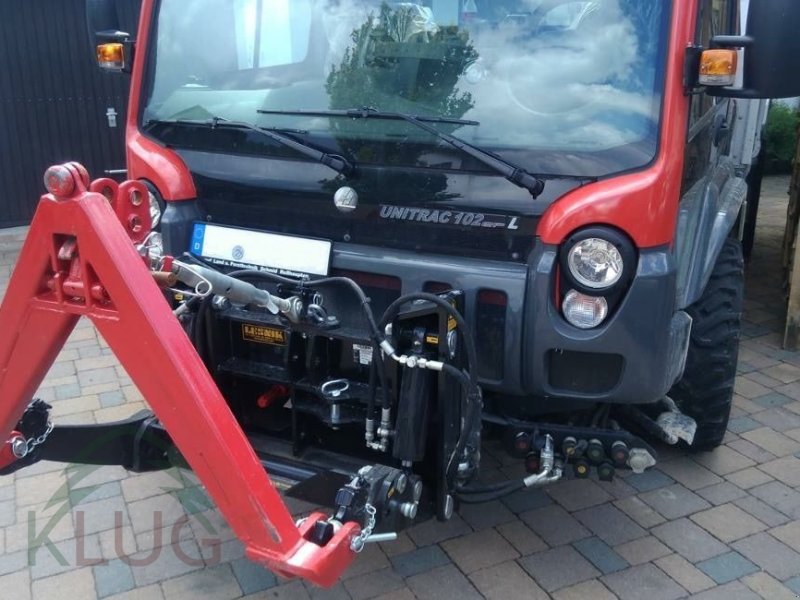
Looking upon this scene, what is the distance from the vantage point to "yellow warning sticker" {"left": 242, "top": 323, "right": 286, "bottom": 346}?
2.81 meters

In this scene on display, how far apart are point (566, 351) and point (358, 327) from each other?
72 centimetres

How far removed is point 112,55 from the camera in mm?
3486

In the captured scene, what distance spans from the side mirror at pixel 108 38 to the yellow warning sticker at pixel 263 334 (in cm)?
150

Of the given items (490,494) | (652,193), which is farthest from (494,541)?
(652,193)

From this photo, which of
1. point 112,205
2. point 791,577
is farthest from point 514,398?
point 112,205

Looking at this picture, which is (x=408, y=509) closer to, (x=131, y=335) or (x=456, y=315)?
(x=456, y=315)

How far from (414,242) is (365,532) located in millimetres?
1047

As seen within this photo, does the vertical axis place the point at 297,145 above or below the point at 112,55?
below

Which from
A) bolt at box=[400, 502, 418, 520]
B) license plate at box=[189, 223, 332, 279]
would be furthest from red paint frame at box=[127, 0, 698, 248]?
bolt at box=[400, 502, 418, 520]

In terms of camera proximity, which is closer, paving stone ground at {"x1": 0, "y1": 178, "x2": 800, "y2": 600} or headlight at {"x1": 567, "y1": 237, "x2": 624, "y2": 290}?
headlight at {"x1": 567, "y1": 237, "x2": 624, "y2": 290}

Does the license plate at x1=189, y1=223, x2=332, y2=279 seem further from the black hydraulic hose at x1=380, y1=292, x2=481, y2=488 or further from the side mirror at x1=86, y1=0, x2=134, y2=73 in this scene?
the side mirror at x1=86, y1=0, x2=134, y2=73

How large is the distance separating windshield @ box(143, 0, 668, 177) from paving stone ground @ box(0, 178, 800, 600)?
5.10 feet

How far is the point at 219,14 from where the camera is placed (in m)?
3.21

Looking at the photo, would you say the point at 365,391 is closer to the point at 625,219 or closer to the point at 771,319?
the point at 625,219
